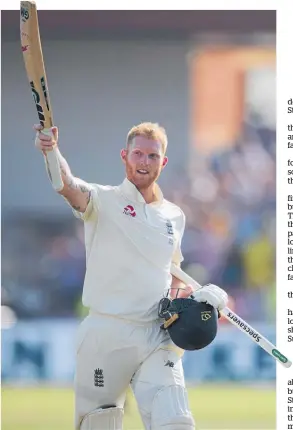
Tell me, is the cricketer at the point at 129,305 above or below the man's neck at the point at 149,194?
below

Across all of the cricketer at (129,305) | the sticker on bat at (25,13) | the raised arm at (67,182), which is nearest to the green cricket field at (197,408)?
the cricketer at (129,305)

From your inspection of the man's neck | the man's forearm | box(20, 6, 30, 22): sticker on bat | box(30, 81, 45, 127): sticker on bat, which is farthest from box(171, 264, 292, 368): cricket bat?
box(20, 6, 30, 22): sticker on bat

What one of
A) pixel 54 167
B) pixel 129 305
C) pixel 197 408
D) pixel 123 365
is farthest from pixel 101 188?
pixel 197 408

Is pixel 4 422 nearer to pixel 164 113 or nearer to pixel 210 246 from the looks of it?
pixel 210 246

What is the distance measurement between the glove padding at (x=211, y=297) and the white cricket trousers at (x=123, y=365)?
224 mm

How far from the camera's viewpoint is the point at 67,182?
15.5 feet

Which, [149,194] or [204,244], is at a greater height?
[204,244]

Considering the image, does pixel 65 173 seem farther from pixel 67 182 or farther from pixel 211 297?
pixel 211 297

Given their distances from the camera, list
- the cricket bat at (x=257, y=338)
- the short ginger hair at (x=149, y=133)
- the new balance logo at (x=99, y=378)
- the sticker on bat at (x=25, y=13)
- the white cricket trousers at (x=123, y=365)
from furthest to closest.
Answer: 1. the cricket bat at (x=257, y=338)
2. the short ginger hair at (x=149, y=133)
3. the new balance logo at (x=99, y=378)
4. the white cricket trousers at (x=123, y=365)
5. the sticker on bat at (x=25, y=13)

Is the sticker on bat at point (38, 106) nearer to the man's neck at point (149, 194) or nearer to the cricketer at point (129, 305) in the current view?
the cricketer at point (129, 305)

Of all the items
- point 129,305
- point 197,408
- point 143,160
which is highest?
point 143,160

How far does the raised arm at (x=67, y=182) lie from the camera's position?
15.0ft

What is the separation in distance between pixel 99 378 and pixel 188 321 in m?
0.48

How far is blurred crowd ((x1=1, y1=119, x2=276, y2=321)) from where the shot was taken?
12.4 metres
